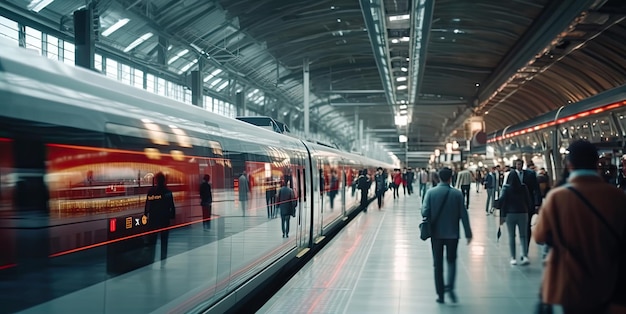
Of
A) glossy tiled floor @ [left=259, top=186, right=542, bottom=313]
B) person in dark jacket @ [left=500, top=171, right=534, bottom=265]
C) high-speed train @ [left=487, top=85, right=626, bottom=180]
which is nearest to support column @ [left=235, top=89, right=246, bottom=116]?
high-speed train @ [left=487, top=85, right=626, bottom=180]

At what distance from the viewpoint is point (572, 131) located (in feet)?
57.8

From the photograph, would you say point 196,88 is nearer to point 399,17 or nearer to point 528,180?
point 399,17

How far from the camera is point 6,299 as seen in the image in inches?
145

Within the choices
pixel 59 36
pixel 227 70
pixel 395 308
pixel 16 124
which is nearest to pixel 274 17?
pixel 227 70

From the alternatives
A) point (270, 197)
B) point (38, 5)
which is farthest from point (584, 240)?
point (38, 5)

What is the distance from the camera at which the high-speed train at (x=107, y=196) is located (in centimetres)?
393

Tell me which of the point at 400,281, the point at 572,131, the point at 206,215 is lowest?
the point at 400,281

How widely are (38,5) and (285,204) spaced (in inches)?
296

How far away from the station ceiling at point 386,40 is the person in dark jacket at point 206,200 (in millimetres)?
8185

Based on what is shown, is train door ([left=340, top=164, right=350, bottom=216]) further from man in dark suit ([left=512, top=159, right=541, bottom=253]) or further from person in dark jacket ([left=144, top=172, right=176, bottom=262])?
person in dark jacket ([left=144, top=172, right=176, bottom=262])

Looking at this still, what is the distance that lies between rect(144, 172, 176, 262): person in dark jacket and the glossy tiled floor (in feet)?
7.72

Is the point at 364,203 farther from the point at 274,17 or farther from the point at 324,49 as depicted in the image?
the point at 274,17

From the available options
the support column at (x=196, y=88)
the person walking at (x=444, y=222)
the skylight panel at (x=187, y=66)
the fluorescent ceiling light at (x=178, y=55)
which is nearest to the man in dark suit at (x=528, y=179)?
the person walking at (x=444, y=222)

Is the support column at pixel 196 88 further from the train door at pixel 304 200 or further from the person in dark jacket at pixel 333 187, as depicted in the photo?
the train door at pixel 304 200
